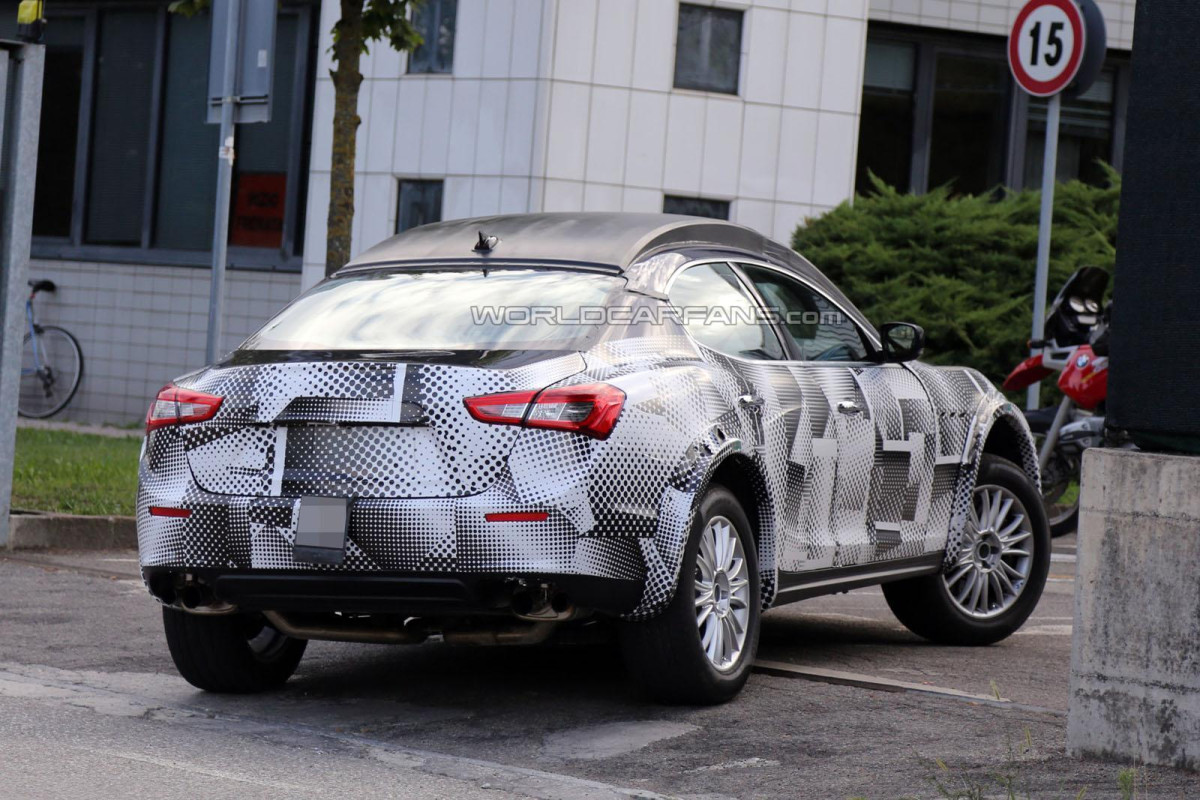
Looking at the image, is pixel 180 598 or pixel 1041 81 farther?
pixel 1041 81

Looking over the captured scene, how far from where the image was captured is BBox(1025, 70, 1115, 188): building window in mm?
22203

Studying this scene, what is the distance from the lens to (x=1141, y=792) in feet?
16.0

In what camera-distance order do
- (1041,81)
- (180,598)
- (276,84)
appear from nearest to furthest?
1. (180,598)
2. (1041,81)
3. (276,84)

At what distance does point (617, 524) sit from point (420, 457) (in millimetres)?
618

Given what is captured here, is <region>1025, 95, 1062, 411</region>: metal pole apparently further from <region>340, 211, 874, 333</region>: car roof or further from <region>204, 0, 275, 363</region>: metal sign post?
<region>340, 211, 874, 333</region>: car roof

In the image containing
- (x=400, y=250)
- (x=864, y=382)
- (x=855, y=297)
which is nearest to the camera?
(x=400, y=250)

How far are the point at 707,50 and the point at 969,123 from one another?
472cm

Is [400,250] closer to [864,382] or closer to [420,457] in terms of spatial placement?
[420,457]

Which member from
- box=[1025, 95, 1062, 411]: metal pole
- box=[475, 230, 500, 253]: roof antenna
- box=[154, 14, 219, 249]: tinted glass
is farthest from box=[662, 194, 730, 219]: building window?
box=[475, 230, 500, 253]: roof antenna

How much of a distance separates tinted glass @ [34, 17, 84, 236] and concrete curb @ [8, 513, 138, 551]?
38.6ft

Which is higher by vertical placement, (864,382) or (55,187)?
(55,187)

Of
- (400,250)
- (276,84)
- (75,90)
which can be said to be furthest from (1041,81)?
(75,90)

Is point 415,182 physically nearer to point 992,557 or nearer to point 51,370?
point 51,370

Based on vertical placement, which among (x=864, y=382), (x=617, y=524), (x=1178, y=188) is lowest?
(x=617, y=524)
